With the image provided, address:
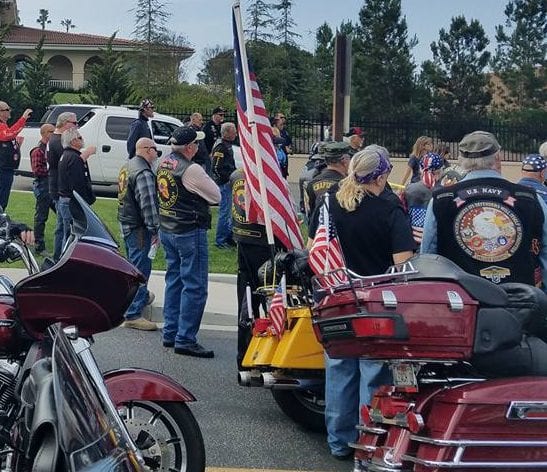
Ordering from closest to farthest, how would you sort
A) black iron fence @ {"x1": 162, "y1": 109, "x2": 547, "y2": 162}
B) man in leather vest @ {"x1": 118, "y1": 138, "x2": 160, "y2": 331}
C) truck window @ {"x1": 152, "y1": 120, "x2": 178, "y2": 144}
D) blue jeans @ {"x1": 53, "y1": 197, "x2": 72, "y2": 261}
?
man in leather vest @ {"x1": 118, "y1": 138, "x2": 160, "y2": 331}, blue jeans @ {"x1": 53, "y1": 197, "x2": 72, "y2": 261}, truck window @ {"x1": 152, "y1": 120, "x2": 178, "y2": 144}, black iron fence @ {"x1": 162, "y1": 109, "x2": 547, "y2": 162}

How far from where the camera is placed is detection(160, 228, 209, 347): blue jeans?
26.1 feet

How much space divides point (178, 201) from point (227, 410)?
200 cm

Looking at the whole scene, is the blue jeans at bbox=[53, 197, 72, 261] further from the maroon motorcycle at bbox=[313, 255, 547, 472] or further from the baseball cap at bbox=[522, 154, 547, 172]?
the maroon motorcycle at bbox=[313, 255, 547, 472]

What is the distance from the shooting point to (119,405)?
4.42 metres

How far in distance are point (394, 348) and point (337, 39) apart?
274 inches

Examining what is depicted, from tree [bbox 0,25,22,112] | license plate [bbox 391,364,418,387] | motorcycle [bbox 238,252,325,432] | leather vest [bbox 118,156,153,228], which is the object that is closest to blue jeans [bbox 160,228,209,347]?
leather vest [bbox 118,156,153,228]

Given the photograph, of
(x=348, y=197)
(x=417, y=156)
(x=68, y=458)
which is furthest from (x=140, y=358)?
(x=417, y=156)

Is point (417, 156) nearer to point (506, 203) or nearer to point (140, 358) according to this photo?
point (140, 358)

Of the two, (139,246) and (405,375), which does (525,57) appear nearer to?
(139,246)

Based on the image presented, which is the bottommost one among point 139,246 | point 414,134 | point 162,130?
point 139,246

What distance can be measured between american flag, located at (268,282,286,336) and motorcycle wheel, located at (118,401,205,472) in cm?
145

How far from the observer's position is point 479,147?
16.4 ft

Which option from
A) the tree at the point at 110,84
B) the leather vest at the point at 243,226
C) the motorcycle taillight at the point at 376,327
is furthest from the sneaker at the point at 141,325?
the tree at the point at 110,84

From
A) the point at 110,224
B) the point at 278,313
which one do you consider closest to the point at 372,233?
the point at 278,313
